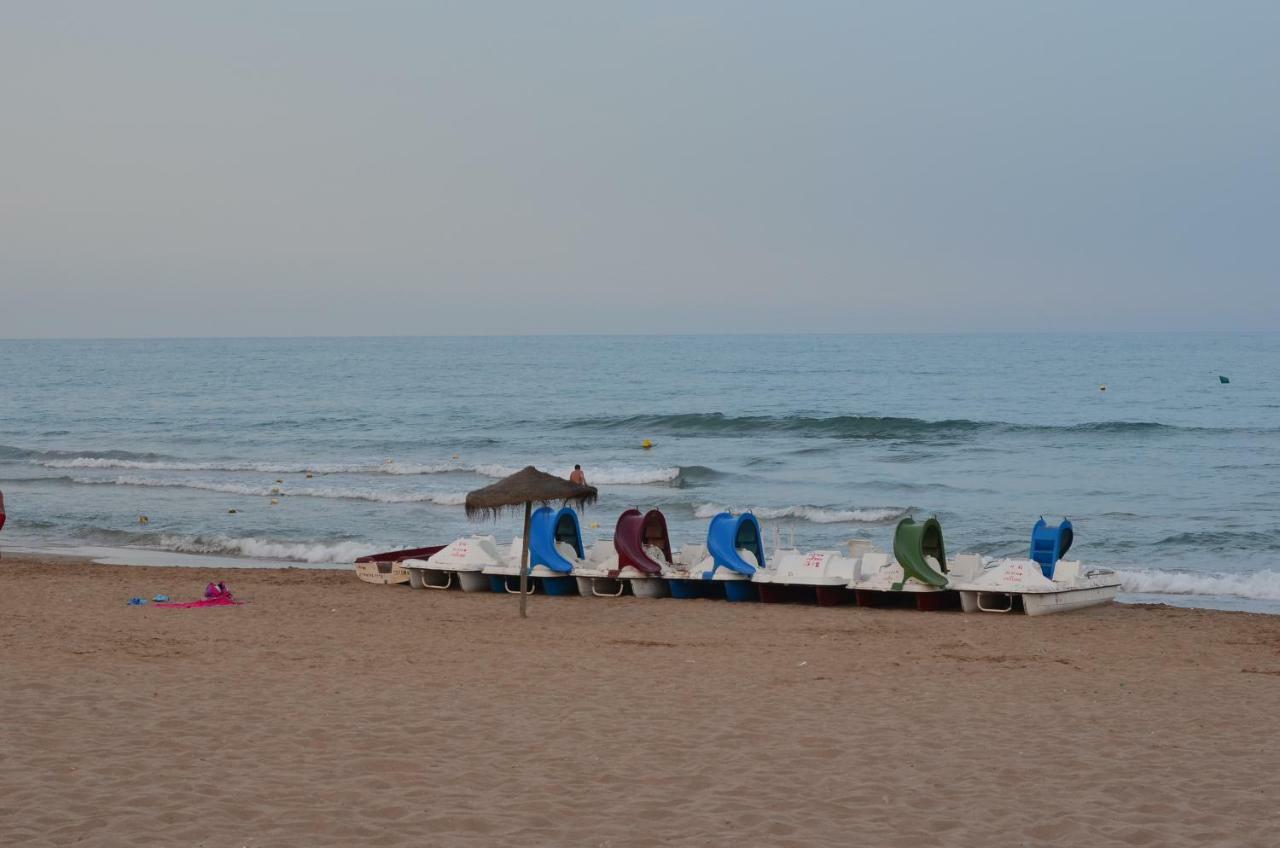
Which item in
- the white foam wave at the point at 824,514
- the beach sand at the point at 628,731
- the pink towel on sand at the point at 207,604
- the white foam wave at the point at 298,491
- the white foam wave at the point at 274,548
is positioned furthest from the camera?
the white foam wave at the point at 298,491

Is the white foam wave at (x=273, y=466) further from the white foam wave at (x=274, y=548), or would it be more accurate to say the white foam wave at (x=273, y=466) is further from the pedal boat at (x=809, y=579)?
the pedal boat at (x=809, y=579)

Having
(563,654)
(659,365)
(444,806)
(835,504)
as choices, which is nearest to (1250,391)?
(835,504)

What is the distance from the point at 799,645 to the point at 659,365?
90.2 meters

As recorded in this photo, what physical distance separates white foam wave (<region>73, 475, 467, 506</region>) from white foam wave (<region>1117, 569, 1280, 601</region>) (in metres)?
15.2

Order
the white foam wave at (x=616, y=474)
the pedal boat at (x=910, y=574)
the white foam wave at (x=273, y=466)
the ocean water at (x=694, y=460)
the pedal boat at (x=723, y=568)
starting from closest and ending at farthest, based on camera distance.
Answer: the pedal boat at (x=910, y=574)
the pedal boat at (x=723, y=568)
the ocean water at (x=694, y=460)
the white foam wave at (x=616, y=474)
the white foam wave at (x=273, y=466)

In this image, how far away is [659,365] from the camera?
10312cm

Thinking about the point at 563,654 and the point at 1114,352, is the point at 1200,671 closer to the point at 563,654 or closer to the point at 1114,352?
the point at 563,654

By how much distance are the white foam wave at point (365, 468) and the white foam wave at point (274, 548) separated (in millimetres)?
11165

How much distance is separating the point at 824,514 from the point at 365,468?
1526 cm

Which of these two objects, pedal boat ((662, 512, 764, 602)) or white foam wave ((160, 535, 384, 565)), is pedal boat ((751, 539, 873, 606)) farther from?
white foam wave ((160, 535, 384, 565))

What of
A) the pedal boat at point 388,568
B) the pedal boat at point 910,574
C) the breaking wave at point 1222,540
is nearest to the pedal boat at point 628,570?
the pedal boat at point 388,568

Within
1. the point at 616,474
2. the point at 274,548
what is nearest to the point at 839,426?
the point at 616,474

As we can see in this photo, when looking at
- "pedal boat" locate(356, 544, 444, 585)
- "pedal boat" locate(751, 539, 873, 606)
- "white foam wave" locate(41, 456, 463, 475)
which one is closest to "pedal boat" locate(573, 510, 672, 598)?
"pedal boat" locate(751, 539, 873, 606)

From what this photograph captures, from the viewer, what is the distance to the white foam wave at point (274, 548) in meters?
22.2
